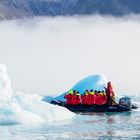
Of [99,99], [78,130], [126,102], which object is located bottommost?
[78,130]

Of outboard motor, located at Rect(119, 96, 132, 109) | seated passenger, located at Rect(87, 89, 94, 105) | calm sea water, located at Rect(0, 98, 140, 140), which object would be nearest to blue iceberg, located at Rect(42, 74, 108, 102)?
outboard motor, located at Rect(119, 96, 132, 109)

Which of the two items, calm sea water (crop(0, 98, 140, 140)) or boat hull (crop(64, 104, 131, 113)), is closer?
calm sea water (crop(0, 98, 140, 140))

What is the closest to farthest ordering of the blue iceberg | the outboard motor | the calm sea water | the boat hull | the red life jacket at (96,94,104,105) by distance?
the calm sea water < the boat hull < the red life jacket at (96,94,104,105) < the outboard motor < the blue iceberg

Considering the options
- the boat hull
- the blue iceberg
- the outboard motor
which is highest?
the blue iceberg

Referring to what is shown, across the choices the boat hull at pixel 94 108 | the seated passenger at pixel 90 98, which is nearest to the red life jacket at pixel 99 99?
the seated passenger at pixel 90 98

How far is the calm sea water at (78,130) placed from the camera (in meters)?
29.2

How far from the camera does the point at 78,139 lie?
28.5 meters

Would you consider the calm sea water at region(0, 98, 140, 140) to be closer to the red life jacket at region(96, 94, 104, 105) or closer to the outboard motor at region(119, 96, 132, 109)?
the red life jacket at region(96, 94, 104, 105)

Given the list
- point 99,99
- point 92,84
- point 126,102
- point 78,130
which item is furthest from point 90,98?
point 78,130

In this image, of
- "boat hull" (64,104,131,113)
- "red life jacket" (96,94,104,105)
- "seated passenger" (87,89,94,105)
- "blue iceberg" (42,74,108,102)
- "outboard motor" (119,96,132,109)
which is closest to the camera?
"boat hull" (64,104,131,113)

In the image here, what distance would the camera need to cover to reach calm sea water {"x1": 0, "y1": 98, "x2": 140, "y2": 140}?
95.7 feet

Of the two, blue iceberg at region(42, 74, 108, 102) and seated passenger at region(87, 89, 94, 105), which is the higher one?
blue iceberg at region(42, 74, 108, 102)

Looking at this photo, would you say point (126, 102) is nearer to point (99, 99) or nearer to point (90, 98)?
point (99, 99)

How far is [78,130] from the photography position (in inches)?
1262
